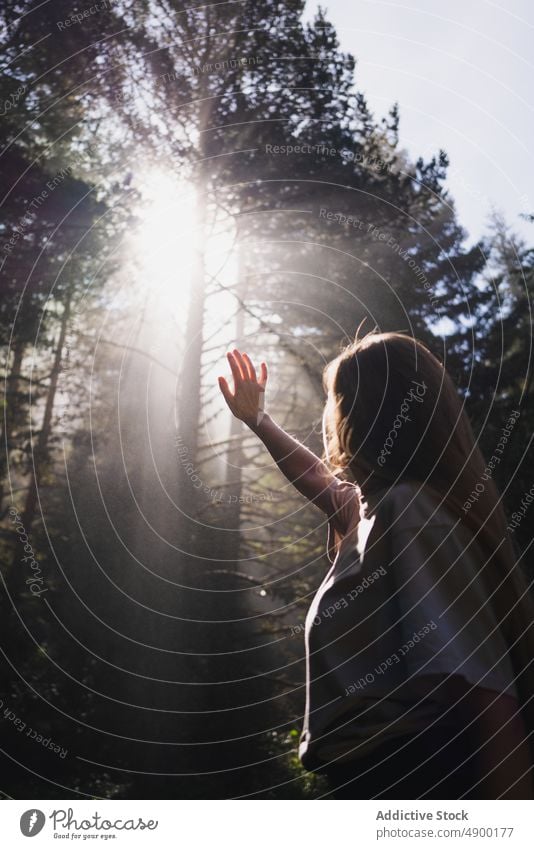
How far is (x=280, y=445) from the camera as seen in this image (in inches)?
109

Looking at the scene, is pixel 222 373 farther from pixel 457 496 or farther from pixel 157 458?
pixel 457 496

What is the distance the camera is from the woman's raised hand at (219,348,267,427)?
9.23 feet

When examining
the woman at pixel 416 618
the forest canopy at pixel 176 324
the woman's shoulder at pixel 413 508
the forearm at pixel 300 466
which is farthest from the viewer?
the forest canopy at pixel 176 324

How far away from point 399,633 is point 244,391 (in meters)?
1.30

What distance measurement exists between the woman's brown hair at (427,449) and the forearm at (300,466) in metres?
0.47

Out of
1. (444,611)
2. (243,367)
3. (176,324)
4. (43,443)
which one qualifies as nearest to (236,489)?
(176,324)

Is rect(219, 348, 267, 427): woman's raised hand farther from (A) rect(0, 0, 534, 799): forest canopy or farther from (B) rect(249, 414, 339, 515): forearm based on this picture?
(A) rect(0, 0, 534, 799): forest canopy

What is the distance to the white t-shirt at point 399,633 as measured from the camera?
5.82 feet

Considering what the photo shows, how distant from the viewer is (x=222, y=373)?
7.02 meters

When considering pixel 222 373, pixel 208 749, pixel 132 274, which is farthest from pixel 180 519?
pixel 132 274

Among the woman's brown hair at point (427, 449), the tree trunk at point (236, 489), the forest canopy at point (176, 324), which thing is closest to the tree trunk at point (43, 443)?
the forest canopy at point (176, 324)

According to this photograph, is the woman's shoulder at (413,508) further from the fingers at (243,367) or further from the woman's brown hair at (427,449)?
Answer: the fingers at (243,367)

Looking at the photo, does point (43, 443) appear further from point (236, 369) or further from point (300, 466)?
point (300, 466)

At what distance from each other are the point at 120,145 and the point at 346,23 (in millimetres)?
2359
